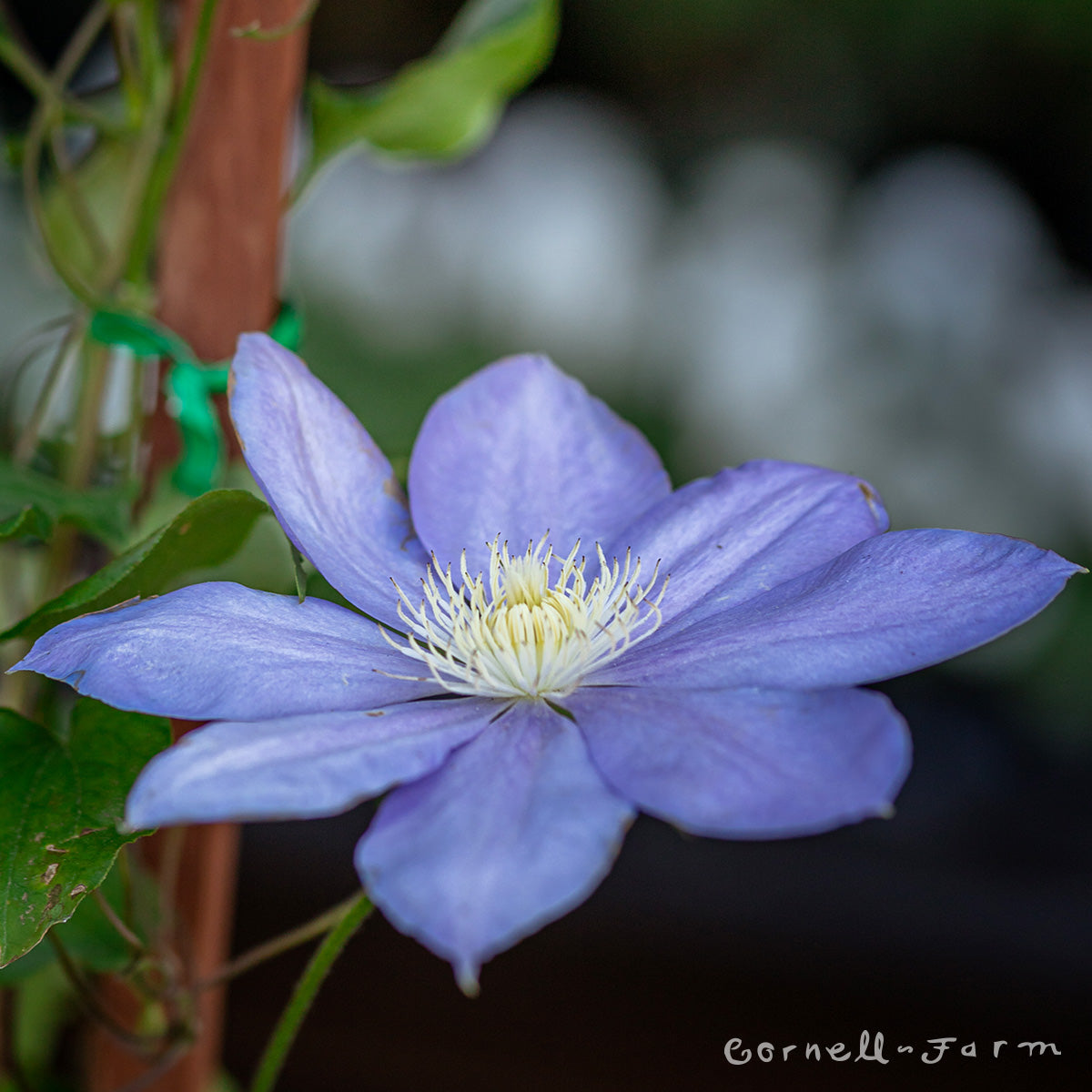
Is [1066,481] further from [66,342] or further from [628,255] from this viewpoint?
[66,342]

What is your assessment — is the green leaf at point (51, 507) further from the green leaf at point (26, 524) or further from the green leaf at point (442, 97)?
the green leaf at point (442, 97)

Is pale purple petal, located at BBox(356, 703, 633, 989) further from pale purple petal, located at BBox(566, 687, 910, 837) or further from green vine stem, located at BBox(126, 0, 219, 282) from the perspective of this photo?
green vine stem, located at BBox(126, 0, 219, 282)

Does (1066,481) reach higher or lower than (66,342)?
lower

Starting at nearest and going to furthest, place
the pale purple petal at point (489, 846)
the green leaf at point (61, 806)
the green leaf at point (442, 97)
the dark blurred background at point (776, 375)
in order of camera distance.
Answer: the pale purple petal at point (489, 846)
the green leaf at point (61, 806)
the green leaf at point (442, 97)
the dark blurred background at point (776, 375)

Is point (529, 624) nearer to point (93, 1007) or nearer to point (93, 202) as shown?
point (93, 1007)

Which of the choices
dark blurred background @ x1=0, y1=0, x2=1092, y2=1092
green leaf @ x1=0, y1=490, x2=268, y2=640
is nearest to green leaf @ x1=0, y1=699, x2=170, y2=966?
green leaf @ x1=0, y1=490, x2=268, y2=640

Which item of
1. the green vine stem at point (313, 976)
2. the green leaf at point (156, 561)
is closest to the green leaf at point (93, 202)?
the green leaf at point (156, 561)

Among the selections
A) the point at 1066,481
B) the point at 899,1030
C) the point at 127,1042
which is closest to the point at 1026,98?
the point at 1066,481
